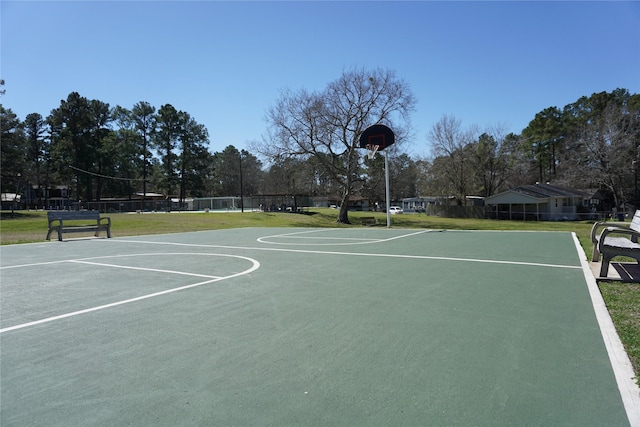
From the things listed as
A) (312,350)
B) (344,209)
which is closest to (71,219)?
(312,350)

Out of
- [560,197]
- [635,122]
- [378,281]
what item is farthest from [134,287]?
[635,122]

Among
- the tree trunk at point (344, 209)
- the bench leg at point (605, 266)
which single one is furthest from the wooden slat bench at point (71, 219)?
the tree trunk at point (344, 209)

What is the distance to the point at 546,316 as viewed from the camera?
14.5 ft

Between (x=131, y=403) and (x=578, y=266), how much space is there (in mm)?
7844

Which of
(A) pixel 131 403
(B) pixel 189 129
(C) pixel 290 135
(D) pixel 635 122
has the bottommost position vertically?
(A) pixel 131 403

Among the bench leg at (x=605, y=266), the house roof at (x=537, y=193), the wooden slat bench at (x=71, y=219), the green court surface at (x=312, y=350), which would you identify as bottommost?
the green court surface at (x=312, y=350)

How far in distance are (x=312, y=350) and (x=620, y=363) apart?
255 centimetres

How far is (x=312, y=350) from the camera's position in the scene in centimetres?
355

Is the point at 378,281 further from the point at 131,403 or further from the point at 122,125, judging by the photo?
the point at 122,125

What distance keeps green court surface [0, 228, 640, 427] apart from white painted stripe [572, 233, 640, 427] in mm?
18

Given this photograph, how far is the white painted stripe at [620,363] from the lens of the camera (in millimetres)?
2531

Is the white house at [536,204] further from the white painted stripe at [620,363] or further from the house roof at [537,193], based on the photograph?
the white painted stripe at [620,363]

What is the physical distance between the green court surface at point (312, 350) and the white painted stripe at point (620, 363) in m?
0.02

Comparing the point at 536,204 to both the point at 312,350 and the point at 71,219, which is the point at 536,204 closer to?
the point at 71,219
